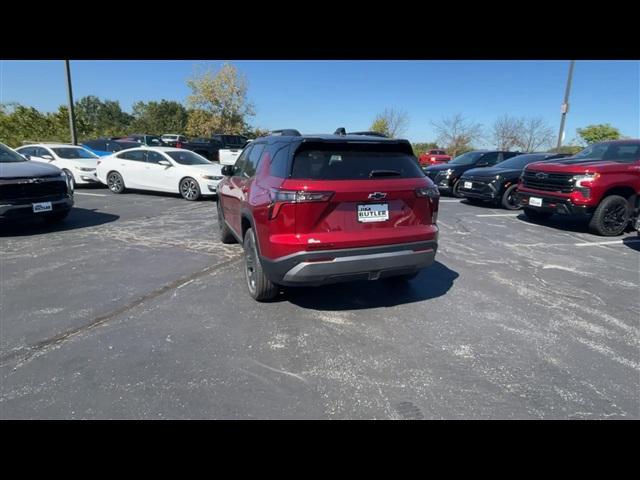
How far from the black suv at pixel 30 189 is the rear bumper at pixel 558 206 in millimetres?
9811

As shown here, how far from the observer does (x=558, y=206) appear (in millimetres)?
7180

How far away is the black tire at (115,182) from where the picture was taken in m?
11.2

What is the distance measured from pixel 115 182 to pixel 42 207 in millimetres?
5460

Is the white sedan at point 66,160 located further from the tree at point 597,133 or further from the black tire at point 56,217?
the tree at point 597,133

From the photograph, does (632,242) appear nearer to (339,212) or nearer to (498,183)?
(498,183)

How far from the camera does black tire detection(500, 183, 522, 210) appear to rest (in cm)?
1013

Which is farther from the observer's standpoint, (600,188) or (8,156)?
(8,156)

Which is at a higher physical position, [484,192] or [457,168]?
[457,168]

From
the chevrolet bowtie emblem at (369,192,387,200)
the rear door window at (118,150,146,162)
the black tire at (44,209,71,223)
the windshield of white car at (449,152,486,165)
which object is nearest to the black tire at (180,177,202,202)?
the rear door window at (118,150,146,162)

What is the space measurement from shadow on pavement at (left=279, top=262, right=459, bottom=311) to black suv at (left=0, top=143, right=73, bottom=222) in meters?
5.26

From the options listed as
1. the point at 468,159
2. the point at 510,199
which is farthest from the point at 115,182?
the point at 468,159
